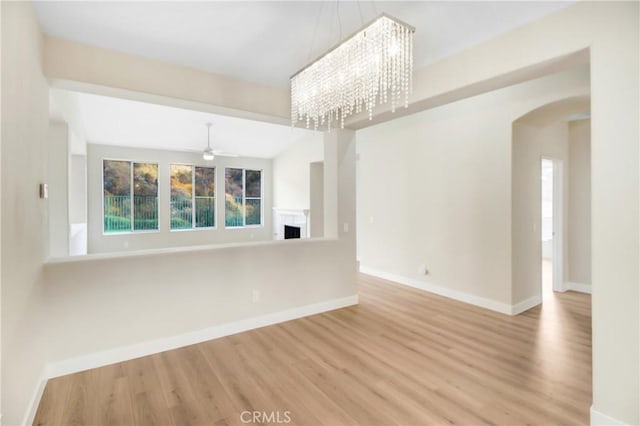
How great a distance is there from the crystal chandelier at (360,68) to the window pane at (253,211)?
6.55 metres

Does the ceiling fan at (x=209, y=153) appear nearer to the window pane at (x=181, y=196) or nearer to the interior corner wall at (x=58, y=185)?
the window pane at (x=181, y=196)

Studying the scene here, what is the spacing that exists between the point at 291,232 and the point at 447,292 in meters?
4.61

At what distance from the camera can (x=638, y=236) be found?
176cm

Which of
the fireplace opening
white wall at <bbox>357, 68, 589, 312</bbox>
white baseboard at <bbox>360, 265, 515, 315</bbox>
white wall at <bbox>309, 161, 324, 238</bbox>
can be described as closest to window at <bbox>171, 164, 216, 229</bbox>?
the fireplace opening

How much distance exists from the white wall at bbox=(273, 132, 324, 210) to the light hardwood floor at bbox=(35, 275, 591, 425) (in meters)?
4.67

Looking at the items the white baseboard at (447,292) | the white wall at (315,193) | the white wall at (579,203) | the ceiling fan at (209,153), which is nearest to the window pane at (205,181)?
the ceiling fan at (209,153)

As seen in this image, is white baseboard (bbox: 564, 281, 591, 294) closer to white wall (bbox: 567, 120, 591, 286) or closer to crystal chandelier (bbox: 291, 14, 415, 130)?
white wall (bbox: 567, 120, 591, 286)

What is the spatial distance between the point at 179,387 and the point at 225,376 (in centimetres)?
33

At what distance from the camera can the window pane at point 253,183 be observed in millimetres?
9047

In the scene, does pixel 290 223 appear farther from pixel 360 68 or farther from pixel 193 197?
pixel 360 68

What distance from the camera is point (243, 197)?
895 centimetres

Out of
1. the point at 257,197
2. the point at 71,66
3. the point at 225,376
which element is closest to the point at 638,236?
the point at 225,376

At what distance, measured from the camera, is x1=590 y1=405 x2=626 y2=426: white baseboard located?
6.01 feet

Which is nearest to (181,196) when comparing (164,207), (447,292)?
(164,207)
